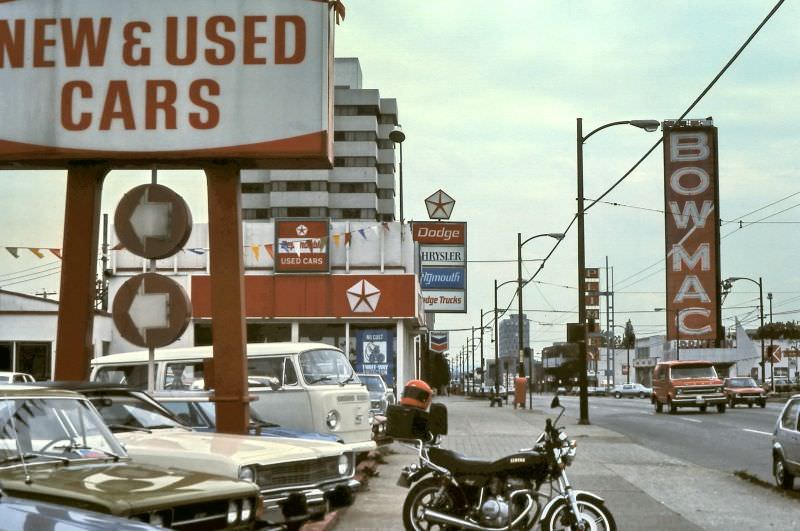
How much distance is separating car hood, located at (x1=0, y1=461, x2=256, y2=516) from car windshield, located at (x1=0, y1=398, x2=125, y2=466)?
0.38ft

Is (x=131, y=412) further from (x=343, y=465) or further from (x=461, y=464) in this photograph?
(x=461, y=464)

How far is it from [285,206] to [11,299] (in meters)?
48.8

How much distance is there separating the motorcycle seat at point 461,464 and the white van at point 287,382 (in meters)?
6.05

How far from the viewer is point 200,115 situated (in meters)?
12.4

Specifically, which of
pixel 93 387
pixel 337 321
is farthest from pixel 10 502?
pixel 337 321

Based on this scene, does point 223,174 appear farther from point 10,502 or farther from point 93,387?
point 10,502

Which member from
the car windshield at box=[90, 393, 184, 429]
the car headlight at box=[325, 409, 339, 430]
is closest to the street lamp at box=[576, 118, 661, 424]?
the car headlight at box=[325, 409, 339, 430]

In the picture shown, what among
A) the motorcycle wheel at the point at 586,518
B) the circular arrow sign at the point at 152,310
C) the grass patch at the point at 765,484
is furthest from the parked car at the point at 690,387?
the motorcycle wheel at the point at 586,518

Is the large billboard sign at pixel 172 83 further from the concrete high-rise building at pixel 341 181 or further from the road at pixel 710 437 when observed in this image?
the concrete high-rise building at pixel 341 181

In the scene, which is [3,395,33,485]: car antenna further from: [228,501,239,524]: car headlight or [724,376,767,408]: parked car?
[724,376,767,408]: parked car

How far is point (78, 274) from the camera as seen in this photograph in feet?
41.4

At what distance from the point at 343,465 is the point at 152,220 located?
3821mm

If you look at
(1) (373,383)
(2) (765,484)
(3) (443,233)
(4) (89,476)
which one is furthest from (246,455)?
(3) (443,233)

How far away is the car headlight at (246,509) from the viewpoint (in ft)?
21.7
